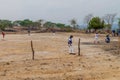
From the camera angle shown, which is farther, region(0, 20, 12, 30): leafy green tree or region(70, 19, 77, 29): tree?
region(70, 19, 77, 29): tree

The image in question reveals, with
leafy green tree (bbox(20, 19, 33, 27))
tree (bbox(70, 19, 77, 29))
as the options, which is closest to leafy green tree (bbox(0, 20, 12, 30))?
leafy green tree (bbox(20, 19, 33, 27))

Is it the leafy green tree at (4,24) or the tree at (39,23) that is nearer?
the leafy green tree at (4,24)

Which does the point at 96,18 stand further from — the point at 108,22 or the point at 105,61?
the point at 105,61

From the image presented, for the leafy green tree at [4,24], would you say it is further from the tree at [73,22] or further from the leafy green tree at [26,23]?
the tree at [73,22]

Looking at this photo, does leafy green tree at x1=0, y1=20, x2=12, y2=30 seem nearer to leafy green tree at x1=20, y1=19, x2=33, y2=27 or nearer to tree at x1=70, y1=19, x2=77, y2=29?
leafy green tree at x1=20, y1=19, x2=33, y2=27

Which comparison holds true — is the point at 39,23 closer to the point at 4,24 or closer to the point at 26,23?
the point at 26,23

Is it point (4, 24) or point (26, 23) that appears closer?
point (4, 24)

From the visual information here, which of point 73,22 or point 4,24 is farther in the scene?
point 73,22

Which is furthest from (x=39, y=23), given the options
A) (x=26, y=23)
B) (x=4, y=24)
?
(x=4, y=24)

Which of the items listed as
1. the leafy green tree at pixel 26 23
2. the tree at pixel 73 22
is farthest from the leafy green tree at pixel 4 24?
A: the tree at pixel 73 22

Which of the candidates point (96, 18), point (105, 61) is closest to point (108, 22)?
point (96, 18)

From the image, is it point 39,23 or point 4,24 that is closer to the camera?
point 4,24

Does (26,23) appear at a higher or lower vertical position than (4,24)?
higher

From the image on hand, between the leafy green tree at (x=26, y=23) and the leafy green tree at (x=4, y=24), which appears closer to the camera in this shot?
the leafy green tree at (x=4, y=24)
